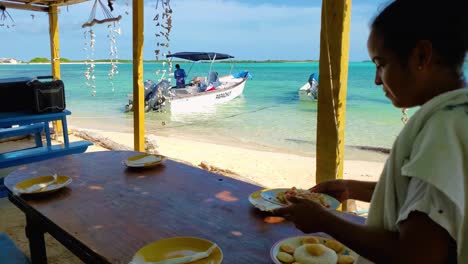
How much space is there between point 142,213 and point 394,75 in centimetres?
112

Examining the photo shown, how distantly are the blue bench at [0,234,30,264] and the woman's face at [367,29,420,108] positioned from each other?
68.9 inches

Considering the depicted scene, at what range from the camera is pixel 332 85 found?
7.43ft

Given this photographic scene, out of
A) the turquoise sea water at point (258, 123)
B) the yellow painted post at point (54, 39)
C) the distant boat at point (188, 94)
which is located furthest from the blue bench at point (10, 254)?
the distant boat at point (188, 94)

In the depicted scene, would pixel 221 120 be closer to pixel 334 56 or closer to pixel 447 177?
pixel 334 56

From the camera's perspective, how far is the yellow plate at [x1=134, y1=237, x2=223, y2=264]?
1104 mm

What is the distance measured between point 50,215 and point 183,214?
0.56 m

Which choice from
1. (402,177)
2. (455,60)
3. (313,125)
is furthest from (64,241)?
(313,125)

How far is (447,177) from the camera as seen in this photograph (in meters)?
0.60

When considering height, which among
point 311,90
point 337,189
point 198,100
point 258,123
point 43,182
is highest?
point 337,189

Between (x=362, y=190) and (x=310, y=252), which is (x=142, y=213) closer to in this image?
(x=310, y=252)

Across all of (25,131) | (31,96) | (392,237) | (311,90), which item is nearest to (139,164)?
(392,237)

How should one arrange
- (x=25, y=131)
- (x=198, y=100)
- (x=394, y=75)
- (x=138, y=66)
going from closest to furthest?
(x=394, y=75), (x=138, y=66), (x=25, y=131), (x=198, y=100)

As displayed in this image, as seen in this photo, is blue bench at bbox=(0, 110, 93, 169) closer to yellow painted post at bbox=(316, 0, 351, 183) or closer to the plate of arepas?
yellow painted post at bbox=(316, 0, 351, 183)

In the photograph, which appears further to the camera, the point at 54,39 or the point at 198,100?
the point at 198,100
